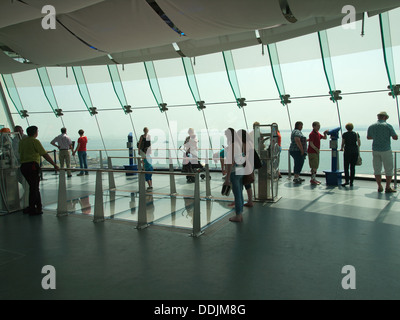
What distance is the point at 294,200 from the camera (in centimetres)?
664

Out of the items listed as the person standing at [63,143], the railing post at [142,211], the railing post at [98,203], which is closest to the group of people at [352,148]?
the railing post at [142,211]

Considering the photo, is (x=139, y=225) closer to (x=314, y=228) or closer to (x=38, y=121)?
(x=314, y=228)

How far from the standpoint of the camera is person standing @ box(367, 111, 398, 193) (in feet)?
22.6

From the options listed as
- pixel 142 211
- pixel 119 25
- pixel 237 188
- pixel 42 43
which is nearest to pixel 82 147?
pixel 42 43

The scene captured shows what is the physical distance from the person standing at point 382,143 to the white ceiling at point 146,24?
249cm

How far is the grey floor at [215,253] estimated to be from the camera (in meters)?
3.02

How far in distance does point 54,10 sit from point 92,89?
8.99m

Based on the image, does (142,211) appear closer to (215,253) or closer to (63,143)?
(215,253)

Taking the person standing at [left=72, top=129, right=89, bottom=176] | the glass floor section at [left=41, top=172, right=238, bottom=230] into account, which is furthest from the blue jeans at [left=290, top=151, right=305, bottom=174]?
the person standing at [left=72, top=129, right=89, bottom=176]

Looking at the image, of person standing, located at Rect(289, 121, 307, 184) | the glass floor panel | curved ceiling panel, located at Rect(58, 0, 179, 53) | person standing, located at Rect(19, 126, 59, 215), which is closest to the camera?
the glass floor panel

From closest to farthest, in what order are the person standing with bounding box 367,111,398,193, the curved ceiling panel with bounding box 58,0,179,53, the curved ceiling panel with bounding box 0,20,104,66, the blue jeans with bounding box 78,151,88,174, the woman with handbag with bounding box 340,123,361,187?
1. the curved ceiling panel with bounding box 58,0,179,53
2. the person standing with bounding box 367,111,398,193
3. the curved ceiling panel with bounding box 0,20,104,66
4. the woman with handbag with bounding box 340,123,361,187
5. the blue jeans with bounding box 78,151,88,174

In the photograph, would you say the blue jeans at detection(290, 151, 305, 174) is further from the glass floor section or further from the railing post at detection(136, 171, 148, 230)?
the railing post at detection(136, 171, 148, 230)

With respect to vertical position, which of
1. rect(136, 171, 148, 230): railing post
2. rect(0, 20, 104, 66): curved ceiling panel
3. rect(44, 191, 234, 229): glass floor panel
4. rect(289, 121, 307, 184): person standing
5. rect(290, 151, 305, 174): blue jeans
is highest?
rect(0, 20, 104, 66): curved ceiling panel

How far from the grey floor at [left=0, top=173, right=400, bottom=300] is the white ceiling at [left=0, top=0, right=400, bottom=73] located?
12.5 ft
